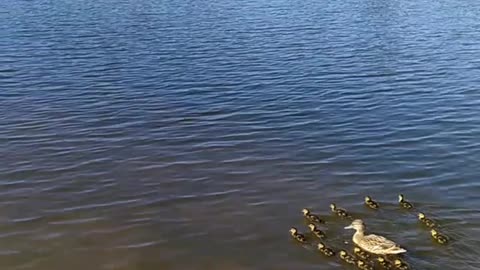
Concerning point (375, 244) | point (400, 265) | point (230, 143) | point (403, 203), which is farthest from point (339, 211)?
point (230, 143)

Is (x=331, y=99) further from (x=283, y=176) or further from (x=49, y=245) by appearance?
(x=49, y=245)

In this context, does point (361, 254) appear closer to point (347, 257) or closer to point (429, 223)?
point (347, 257)

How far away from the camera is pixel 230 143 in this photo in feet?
62.7

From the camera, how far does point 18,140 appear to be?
19.6 metres

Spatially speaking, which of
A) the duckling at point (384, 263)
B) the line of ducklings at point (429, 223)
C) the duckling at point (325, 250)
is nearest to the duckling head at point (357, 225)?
the duckling at point (325, 250)

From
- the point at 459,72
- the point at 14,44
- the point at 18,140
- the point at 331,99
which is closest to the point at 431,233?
the point at 331,99

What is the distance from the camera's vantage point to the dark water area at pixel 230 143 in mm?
13422

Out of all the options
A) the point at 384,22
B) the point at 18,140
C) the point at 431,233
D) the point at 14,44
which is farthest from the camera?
the point at 384,22

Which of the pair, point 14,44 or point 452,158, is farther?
point 14,44

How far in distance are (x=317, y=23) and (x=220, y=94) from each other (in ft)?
53.2

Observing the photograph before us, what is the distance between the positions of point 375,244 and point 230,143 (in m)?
→ 7.62

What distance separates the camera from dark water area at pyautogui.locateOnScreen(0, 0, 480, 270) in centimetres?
1342

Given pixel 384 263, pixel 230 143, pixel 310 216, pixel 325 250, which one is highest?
pixel 384 263

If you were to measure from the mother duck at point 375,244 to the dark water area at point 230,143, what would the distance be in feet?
1.77
